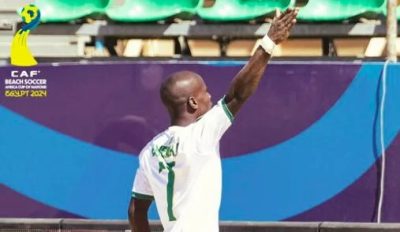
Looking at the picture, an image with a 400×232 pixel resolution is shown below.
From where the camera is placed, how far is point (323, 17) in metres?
8.24

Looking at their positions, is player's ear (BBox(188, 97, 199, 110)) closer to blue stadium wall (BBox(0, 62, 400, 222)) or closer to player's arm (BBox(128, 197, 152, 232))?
player's arm (BBox(128, 197, 152, 232))

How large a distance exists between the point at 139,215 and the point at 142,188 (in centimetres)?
13

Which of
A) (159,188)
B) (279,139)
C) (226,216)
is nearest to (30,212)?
(226,216)

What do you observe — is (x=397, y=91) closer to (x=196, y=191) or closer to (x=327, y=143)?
(x=327, y=143)

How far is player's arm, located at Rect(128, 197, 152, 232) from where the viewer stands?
12.9ft

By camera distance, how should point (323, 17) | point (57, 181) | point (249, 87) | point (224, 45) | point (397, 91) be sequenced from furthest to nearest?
point (224, 45)
point (323, 17)
point (57, 181)
point (397, 91)
point (249, 87)

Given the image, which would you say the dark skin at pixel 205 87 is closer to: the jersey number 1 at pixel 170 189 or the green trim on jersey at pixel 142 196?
the jersey number 1 at pixel 170 189

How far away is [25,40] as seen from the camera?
8.16 meters

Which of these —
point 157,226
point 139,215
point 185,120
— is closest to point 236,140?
point 157,226

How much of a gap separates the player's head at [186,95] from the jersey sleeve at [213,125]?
0.06 metres

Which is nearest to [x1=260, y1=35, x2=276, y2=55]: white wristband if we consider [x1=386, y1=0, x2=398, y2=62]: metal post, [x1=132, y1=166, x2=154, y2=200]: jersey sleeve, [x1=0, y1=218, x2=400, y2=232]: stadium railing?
[x1=132, y1=166, x2=154, y2=200]: jersey sleeve

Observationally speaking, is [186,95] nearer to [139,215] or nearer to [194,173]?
[194,173]

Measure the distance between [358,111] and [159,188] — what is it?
366 cm

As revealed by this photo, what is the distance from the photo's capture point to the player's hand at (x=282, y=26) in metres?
3.51
